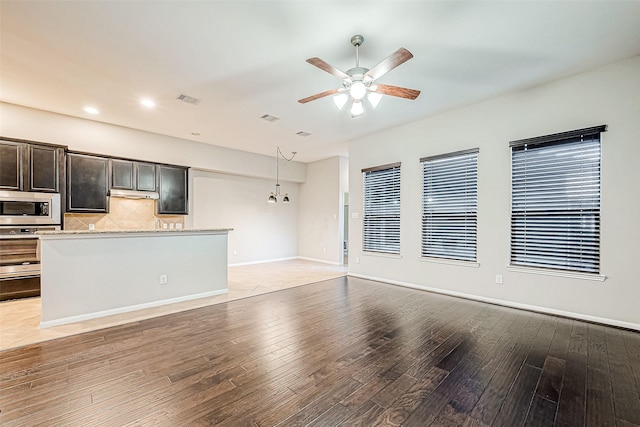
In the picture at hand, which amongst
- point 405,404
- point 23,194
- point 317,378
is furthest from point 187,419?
point 23,194

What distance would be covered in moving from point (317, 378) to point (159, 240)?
3.11 meters

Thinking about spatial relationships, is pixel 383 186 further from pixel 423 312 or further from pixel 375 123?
pixel 423 312

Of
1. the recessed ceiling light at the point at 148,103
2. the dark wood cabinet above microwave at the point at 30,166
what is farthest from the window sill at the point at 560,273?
the dark wood cabinet above microwave at the point at 30,166

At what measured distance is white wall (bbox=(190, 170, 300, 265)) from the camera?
23.1ft

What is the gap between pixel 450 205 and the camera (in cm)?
471

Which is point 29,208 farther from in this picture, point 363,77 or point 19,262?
point 363,77

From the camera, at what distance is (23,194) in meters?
4.32

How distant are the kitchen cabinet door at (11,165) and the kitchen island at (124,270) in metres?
2.01

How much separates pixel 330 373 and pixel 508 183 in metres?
3.69

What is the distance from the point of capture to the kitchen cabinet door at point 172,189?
19.6 feet

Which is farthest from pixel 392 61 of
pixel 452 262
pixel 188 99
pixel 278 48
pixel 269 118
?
pixel 452 262

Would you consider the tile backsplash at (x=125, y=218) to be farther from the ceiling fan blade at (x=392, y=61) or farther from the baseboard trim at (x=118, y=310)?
the ceiling fan blade at (x=392, y=61)

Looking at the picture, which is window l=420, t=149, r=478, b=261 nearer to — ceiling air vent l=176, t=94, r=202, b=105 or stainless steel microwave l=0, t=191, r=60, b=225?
ceiling air vent l=176, t=94, r=202, b=105

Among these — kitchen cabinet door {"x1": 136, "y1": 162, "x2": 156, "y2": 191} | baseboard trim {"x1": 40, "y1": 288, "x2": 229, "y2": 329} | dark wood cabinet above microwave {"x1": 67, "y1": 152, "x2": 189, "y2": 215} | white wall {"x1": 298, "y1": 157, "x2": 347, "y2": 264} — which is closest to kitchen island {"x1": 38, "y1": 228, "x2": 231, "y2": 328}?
baseboard trim {"x1": 40, "y1": 288, "x2": 229, "y2": 329}
